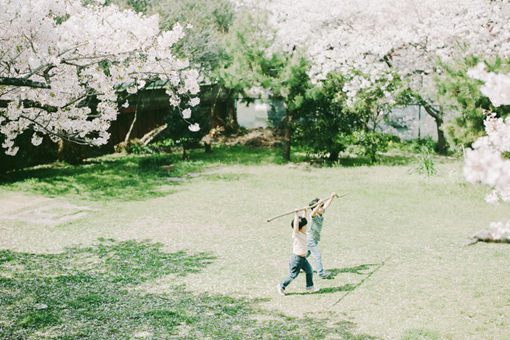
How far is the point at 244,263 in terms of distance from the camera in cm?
921

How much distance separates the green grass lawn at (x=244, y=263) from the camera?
22.3ft

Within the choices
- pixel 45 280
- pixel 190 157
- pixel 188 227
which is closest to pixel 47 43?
pixel 45 280

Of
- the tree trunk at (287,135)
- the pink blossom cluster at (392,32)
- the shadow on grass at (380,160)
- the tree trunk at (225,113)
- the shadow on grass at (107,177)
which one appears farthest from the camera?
the tree trunk at (225,113)

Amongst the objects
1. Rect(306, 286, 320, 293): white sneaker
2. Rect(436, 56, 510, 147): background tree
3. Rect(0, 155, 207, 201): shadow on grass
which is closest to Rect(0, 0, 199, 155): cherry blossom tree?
Rect(306, 286, 320, 293): white sneaker

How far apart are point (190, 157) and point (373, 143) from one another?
291 inches

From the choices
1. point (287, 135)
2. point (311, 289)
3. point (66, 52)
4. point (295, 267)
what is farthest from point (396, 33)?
point (66, 52)

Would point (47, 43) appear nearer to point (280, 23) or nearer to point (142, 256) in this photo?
point (142, 256)

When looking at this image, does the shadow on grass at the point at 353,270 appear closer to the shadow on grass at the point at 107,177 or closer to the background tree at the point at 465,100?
the background tree at the point at 465,100

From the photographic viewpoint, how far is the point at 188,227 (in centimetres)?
1146

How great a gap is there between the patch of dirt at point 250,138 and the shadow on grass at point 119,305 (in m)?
15.0

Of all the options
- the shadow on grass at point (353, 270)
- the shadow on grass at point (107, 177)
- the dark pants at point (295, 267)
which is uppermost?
the shadow on grass at point (107, 177)

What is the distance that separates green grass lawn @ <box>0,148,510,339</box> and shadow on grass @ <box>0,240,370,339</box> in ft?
0.09

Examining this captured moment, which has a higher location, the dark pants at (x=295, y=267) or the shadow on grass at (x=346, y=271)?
the dark pants at (x=295, y=267)

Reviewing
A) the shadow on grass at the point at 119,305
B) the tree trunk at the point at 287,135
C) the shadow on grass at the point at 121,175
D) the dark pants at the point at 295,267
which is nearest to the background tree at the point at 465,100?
the tree trunk at the point at 287,135
